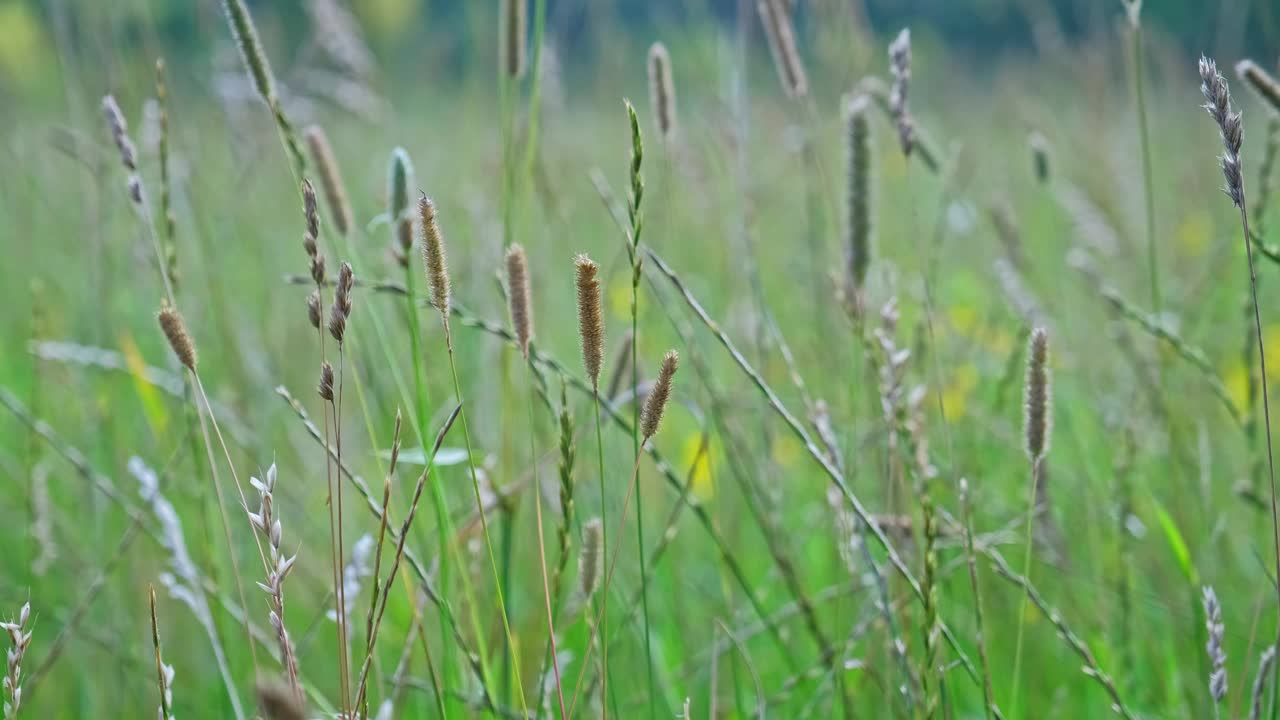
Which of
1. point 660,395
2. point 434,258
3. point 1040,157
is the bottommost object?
point 660,395

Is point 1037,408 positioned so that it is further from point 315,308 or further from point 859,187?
point 315,308

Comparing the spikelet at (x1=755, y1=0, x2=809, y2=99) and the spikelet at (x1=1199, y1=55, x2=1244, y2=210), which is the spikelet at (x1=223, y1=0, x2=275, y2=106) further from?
the spikelet at (x1=1199, y1=55, x2=1244, y2=210)

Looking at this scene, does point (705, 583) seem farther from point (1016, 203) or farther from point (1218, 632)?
point (1016, 203)

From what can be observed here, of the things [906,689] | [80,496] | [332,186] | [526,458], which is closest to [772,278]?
[526,458]

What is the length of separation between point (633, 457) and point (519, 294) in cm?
95

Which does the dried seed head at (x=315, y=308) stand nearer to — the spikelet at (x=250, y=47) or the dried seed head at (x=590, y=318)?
the dried seed head at (x=590, y=318)

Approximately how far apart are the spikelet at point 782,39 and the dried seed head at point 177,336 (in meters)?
0.75

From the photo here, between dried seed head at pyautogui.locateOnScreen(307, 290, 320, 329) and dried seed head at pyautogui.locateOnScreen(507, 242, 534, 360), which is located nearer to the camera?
dried seed head at pyautogui.locateOnScreen(307, 290, 320, 329)

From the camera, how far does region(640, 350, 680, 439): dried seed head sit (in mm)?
580

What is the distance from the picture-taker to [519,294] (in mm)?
675

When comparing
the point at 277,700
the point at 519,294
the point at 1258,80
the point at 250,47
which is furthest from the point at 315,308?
the point at 1258,80

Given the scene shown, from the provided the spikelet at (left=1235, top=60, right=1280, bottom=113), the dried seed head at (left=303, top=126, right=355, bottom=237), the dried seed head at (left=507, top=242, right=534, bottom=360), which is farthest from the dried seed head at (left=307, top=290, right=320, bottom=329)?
the spikelet at (left=1235, top=60, right=1280, bottom=113)

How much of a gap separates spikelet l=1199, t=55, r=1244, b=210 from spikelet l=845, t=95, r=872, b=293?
37 centimetres

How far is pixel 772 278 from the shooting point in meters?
2.82
